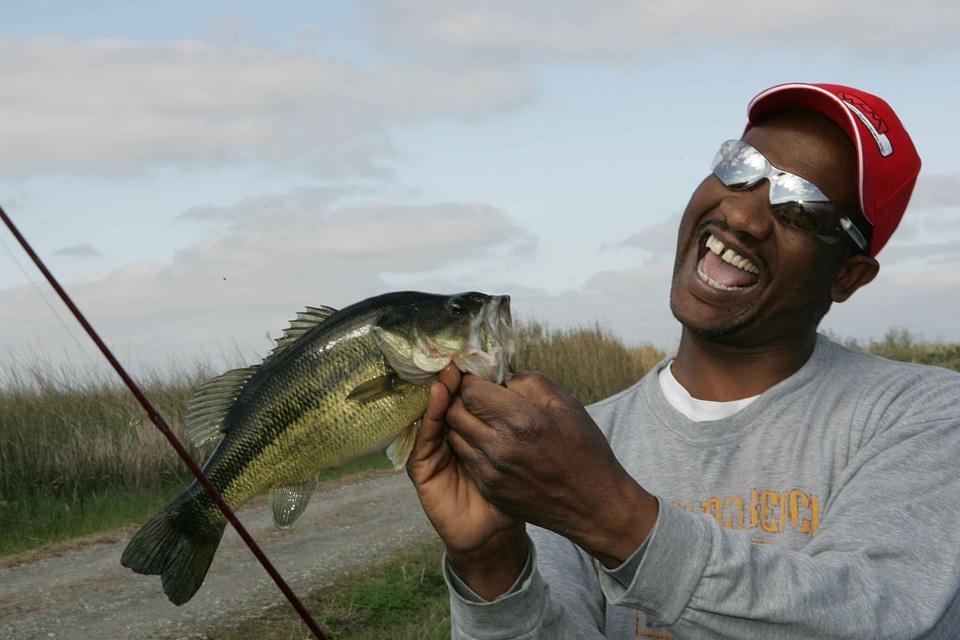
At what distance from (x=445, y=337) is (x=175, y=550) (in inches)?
33.1

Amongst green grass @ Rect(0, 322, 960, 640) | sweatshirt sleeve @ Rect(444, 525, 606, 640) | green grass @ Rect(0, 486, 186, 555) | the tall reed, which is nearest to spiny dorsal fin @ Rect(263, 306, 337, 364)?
sweatshirt sleeve @ Rect(444, 525, 606, 640)

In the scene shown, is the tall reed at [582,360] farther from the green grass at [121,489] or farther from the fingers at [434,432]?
the fingers at [434,432]

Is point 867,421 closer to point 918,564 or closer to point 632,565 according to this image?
point 918,564

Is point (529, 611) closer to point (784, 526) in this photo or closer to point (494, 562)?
point (494, 562)

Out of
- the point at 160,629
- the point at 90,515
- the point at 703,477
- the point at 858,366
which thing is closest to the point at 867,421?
the point at 858,366

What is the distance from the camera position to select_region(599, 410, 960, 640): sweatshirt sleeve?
6.88 ft

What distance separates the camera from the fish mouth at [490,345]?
2385 mm

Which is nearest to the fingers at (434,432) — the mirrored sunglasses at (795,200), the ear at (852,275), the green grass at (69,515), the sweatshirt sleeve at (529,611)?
the sweatshirt sleeve at (529,611)

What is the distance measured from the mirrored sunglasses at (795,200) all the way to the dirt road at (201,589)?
443cm

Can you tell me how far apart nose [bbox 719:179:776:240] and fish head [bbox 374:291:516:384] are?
1060 millimetres

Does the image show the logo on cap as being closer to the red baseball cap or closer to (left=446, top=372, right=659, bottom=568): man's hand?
the red baseball cap

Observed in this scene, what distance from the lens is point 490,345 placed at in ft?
7.98

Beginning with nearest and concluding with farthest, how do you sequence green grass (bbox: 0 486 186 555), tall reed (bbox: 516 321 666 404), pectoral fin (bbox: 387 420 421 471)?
pectoral fin (bbox: 387 420 421 471)
green grass (bbox: 0 486 186 555)
tall reed (bbox: 516 321 666 404)

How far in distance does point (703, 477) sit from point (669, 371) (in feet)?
1.78
